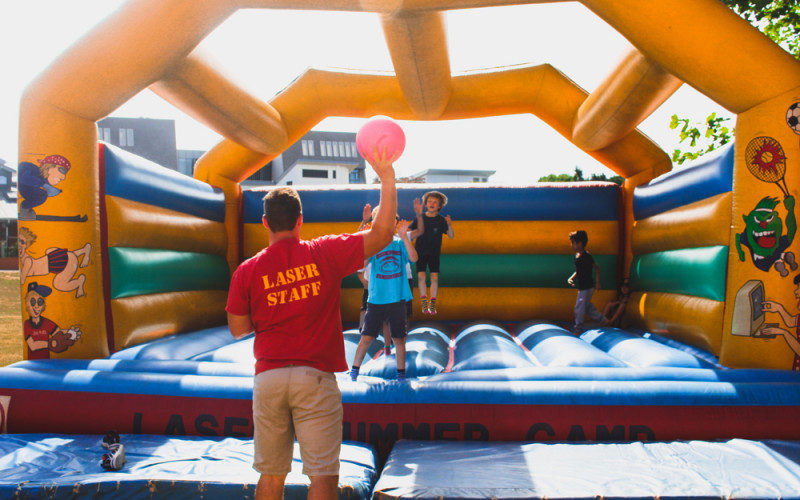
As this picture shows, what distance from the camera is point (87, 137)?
3.35 metres

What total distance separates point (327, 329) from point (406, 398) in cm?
117

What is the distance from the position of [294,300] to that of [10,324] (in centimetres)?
760

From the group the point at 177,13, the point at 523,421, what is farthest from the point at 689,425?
the point at 177,13

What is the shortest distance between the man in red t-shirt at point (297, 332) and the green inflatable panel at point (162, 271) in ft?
7.52

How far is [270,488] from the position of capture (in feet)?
5.57

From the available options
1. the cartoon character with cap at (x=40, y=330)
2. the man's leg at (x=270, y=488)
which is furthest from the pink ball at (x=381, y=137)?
the cartoon character with cap at (x=40, y=330)

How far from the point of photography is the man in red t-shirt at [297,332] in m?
1.67

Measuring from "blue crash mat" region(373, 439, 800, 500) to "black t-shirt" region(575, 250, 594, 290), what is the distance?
244cm

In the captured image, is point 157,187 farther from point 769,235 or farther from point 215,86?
point 769,235

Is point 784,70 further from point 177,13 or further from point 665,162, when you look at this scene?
point 177,13

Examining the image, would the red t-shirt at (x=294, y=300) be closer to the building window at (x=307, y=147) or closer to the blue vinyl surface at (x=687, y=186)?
the blue vinyl surface at (x=687, y=186)

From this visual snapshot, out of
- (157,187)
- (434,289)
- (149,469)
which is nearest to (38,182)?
(157,187)

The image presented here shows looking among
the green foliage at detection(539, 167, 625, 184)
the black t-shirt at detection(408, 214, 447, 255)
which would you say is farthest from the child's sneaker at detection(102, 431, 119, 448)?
the green foliage at detection(539, 167, 625, 184)

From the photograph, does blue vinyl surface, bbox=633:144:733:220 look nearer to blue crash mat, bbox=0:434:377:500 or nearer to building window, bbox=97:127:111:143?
blue crash mat, bbox=0:434:377:500
